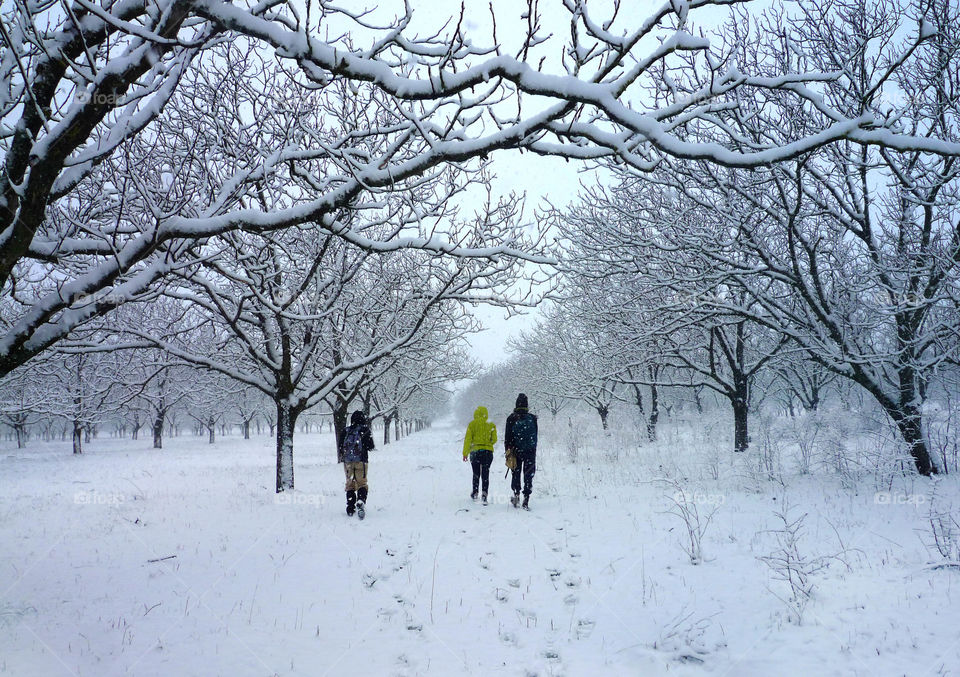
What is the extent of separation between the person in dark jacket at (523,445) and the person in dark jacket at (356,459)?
8.09ft

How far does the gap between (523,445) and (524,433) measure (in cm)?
22

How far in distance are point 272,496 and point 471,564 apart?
6.27 m

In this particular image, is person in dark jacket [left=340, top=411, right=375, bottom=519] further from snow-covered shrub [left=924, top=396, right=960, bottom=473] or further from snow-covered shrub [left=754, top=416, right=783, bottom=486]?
snow-covered shrub [left=924, top=396, right=960, bottom=473]

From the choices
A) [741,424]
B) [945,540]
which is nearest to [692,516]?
[945,540]

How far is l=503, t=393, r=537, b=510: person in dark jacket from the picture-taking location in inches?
341

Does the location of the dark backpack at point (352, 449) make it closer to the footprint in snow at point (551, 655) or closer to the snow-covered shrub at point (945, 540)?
the footprint in snow at point (551, 655)

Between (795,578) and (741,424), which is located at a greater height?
(741,424)

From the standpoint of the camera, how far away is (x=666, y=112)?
3.18 metres

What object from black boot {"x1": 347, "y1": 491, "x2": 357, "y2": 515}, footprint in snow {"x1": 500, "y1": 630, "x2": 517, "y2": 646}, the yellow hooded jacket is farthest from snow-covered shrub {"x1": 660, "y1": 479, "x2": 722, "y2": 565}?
black boot {"x1": 347, "y1": 491, "x2": 357, "y2": 515}

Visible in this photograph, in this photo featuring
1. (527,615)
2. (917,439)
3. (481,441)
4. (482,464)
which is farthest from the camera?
(482,464)

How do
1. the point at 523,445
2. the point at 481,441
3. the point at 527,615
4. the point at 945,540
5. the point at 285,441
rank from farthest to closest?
the point at 285,441, the point at 481,441, the point at 523,445, the point at 945,540, the point at 527,615

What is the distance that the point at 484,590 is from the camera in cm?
510

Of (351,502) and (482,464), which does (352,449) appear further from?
(482,464)

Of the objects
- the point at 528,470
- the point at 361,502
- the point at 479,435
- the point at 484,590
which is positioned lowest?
the point at 484,590
